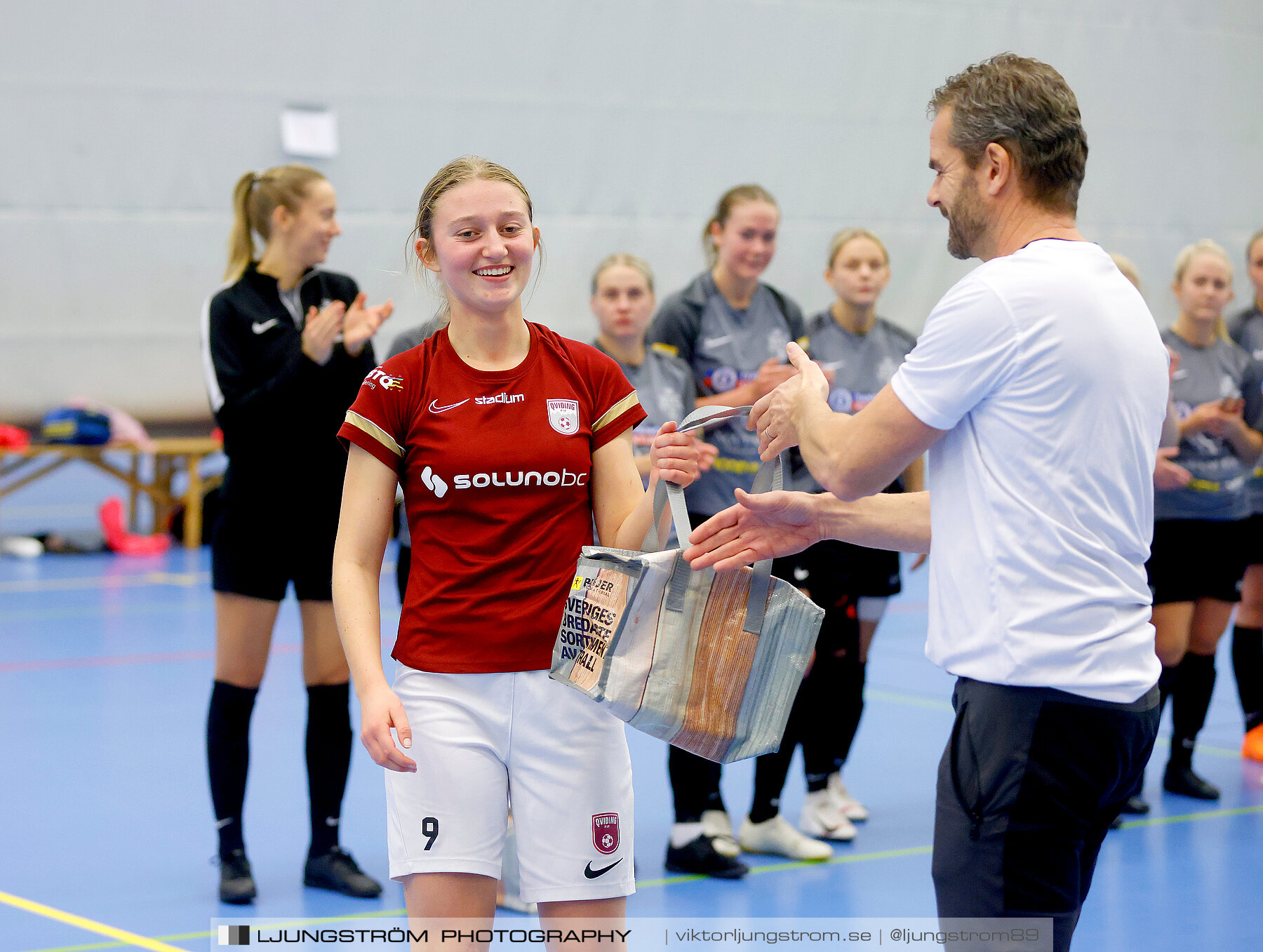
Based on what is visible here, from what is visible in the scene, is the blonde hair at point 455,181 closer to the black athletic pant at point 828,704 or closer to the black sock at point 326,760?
the black sock at point 326,760

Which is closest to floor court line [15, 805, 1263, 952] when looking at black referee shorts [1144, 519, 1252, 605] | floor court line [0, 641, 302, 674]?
black referee shorts [1144, 519, 1252, 605]

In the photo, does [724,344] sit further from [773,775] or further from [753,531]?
[753,531]

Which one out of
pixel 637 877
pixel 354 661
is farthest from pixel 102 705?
pixel 354 661

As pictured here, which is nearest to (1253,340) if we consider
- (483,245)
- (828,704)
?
(828,704)

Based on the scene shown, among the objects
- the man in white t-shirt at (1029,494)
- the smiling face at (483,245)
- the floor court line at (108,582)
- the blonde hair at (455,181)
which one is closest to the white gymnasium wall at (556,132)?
the floor court line at (108,582)

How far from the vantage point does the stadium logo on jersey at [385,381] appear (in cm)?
236

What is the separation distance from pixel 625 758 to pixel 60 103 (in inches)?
383

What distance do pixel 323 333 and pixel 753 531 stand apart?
2.00 meters

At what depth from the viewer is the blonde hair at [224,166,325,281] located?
4.13 m

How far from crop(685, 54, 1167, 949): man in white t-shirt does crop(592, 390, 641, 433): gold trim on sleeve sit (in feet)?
1.72

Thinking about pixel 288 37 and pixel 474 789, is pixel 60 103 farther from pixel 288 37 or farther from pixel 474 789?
pixel 474 789

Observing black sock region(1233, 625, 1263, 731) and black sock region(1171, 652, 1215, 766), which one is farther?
black sock region(1233, 625, 1263, 731)

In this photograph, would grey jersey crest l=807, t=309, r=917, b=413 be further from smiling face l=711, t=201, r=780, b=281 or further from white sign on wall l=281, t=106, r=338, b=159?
white sign on wall l=281, t=106, r=338, b=159

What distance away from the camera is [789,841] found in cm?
448
